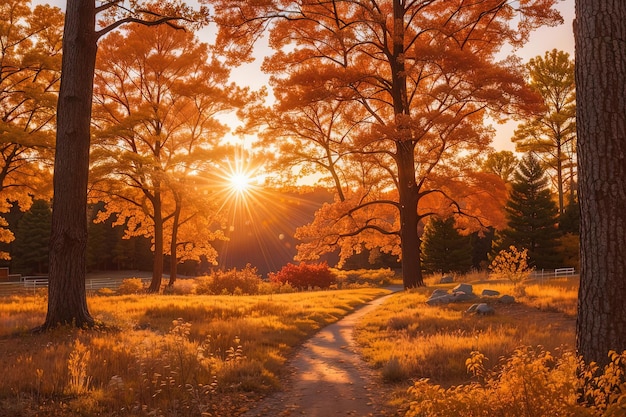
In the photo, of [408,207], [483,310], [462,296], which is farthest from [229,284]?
[483,310]

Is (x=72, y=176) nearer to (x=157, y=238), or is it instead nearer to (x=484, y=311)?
(x=484, y=311)

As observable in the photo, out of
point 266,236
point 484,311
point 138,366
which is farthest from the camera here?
point 266,236

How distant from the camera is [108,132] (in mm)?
20266


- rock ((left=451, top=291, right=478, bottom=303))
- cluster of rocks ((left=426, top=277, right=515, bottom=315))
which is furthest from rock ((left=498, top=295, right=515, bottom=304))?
rock ((left=451, top=291, right=478, bottom=303))

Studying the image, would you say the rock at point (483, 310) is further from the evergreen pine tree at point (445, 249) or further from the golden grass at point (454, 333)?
the evergreen pine tree at point (445, 249)

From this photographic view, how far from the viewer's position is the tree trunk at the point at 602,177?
452 cm

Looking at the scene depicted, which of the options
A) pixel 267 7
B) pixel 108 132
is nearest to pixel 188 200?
pixel 108 132

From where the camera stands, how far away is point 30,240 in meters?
53.0

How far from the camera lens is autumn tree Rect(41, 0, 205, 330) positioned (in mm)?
9242

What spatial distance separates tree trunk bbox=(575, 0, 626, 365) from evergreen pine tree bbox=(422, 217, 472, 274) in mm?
35640

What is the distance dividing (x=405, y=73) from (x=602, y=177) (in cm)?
1253

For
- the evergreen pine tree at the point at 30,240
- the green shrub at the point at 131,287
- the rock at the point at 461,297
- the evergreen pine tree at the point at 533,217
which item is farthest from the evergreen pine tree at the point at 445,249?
the evergreen pine tree at the point at 30,240

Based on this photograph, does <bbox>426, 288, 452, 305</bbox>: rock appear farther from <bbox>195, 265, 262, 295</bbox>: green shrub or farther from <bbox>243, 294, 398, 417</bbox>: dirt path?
<bbox>195, 265, 262, 295</bbox>: green shrub

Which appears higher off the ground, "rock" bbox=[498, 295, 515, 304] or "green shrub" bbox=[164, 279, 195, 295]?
"rock" bbox=[498, 295, 515, 304]
